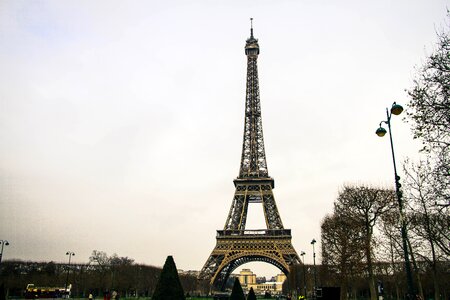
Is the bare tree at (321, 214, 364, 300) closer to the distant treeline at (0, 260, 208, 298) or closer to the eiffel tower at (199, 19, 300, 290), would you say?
the eiffel tower at (199, 19, 300, 290)

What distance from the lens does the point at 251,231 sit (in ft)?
239

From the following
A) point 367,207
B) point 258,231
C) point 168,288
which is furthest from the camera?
point 258,231

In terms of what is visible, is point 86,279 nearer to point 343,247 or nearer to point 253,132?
point 253,132

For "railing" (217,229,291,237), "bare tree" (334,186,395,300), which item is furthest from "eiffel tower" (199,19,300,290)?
"bare tree" (334,186,395,300)

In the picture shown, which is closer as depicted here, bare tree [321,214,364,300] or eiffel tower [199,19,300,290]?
bare tree [321,214,364,300]

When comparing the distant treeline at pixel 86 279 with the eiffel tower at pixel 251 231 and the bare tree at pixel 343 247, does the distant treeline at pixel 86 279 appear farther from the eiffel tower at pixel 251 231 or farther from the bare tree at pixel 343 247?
the bare tree at pixel 343 247

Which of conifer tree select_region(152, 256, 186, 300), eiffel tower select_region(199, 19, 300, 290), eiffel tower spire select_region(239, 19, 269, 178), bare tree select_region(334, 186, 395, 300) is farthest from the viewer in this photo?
eiffel tower spire select_region(239, 19, 269, 178)

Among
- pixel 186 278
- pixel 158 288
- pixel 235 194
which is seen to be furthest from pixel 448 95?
pixel 186 278

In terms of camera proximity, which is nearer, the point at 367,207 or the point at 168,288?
the point at 168,288

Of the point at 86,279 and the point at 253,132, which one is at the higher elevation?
the point at 253,132

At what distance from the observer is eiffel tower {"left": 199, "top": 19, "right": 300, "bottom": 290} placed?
68.8 metres

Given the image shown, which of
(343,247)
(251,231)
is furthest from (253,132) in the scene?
(343,247)

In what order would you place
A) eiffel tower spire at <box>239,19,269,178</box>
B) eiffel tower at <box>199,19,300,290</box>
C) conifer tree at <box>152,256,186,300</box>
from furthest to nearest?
1. eiffel tower spire at <box>239,19,269,178</box>
2. eiffel tower at <box>199,19,300,290</box>
3. conifer tree at <box>152,256,186,300</box>

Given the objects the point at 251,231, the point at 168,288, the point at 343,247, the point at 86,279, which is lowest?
the point at 168,288
